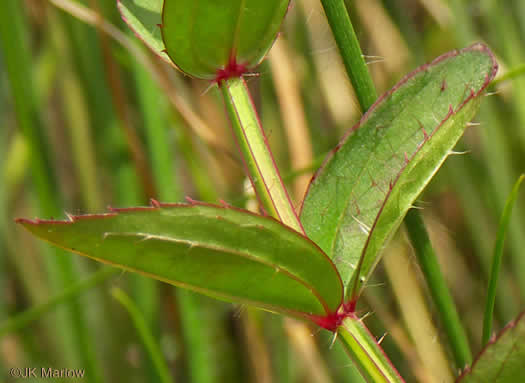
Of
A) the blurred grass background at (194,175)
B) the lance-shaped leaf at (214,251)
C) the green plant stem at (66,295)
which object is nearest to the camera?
the lance-shaped leaf at (214,251)

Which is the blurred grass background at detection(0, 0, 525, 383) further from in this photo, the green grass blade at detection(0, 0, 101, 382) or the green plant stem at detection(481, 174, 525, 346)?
the green plant stem at detection(481, 174, 525, 346)

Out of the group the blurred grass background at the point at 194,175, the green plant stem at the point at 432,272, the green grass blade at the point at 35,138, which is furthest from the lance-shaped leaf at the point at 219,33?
the green grass blade at the point at 35,138

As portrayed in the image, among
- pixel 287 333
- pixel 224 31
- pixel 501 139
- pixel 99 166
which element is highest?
pixel 224 31

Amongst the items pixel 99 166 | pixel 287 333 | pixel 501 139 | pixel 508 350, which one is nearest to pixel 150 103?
pixel 99 166

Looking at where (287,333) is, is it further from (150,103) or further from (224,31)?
(224,31)

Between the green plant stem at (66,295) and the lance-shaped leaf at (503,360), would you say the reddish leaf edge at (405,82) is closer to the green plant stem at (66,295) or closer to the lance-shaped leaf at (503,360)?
the lance-shaped leaf at (503,360)
